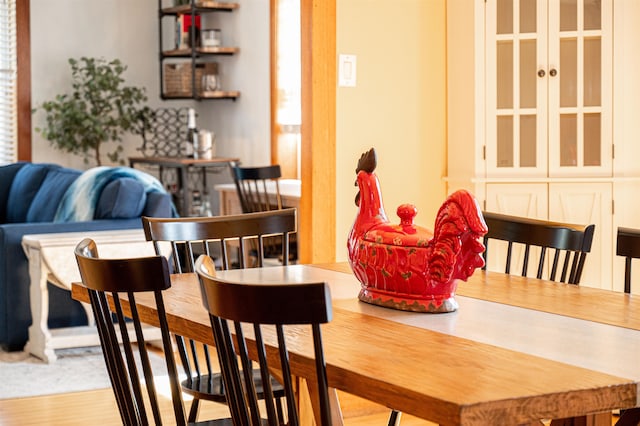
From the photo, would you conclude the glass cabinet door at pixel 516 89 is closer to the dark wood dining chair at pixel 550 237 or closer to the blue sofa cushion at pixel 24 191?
the dark wood dining chair at pixel 550 237

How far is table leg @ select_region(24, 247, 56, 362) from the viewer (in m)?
4.70

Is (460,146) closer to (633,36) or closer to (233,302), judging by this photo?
(633,36)

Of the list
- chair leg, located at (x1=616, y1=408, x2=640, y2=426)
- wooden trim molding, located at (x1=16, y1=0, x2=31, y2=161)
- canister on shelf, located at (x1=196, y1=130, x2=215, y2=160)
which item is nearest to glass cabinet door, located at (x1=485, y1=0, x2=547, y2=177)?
chair leg, located at (x1=616, y1=408, x2=640, y2=426)

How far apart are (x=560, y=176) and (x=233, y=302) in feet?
9.08

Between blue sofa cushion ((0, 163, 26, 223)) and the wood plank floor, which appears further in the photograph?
blue sofa cushion ((0, 163, 26, 223))

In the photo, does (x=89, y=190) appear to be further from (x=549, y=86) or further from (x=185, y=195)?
(x=549, y=86)

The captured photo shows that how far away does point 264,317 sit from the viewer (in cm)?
144

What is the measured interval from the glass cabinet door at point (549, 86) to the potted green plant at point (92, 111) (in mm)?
4324

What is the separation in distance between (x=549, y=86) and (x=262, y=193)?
2359 millimetres

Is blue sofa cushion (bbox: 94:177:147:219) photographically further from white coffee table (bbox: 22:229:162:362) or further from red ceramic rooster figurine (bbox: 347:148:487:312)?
red ceramic rooster figurine (bbox: 347:148:487:312)

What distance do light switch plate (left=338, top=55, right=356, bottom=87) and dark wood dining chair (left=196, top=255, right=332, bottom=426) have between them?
231 centimetres

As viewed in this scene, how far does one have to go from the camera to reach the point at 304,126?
3.86 metres

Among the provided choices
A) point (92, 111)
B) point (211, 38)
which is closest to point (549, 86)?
point (211, 38)

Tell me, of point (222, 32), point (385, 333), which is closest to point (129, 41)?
point (222, 32)
